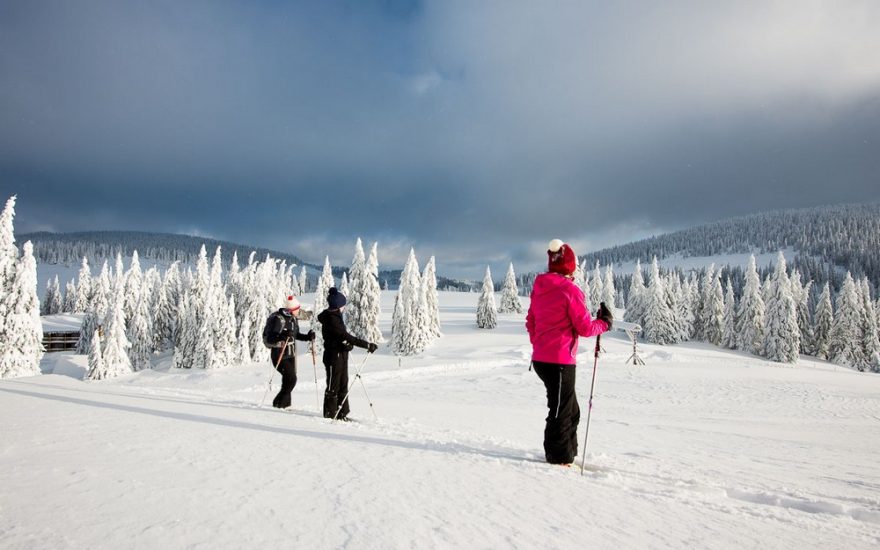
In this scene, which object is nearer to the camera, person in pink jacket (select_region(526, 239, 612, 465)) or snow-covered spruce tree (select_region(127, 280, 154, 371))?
person in pink jacket (select_region(526, 239, 612, 465))

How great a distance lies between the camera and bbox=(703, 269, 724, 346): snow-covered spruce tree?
61625 mm

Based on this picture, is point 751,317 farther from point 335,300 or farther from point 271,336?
point 271,336

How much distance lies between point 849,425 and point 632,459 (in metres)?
10.8

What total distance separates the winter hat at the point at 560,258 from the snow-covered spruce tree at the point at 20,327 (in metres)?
32.4

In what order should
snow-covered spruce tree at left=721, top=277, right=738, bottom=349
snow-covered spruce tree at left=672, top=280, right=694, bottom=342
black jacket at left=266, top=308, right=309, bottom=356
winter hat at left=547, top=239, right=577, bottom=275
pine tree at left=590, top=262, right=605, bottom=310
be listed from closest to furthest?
winter hat at left=547, top=239, right=577, bottom=275, black jacket at left=266, top=308, right=309, bottom=356, snow-covered spruce tree at left=672, top=280, right=694, bottom=342, snow-covered spruce tree at left=721, top=277, right=738, bottom=349, pine tree at left=590, top=262, right=605, bottom=310

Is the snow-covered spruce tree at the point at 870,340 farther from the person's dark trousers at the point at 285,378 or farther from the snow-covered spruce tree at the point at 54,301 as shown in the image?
the snow-covered spruce tree at the point at 54,301

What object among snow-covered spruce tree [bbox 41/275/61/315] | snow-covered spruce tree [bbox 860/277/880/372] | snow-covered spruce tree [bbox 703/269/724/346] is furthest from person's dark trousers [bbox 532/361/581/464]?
snow-covered spruce tree [bbox 41/275/61/315]

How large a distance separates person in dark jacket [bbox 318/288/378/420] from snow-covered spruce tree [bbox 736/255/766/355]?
198 ft

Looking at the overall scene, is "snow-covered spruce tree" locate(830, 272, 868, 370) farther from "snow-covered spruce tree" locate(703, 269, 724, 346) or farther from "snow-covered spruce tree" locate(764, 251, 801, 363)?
"snow-covered spruce tree" locate(703, 269, 724, 346)

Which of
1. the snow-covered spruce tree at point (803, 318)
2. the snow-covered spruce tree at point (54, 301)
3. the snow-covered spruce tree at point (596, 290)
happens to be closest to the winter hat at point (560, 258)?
the snow-covered spruce tree at point (596, 290)

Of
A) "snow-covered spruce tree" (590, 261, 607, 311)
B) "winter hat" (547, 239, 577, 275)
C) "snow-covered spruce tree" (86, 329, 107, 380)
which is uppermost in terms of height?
"snow-covered spruce tree" (590, 261, 607, 311)

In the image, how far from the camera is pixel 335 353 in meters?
8.11

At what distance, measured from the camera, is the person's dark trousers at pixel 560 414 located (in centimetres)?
512

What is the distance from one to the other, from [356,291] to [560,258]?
44.4 metres
